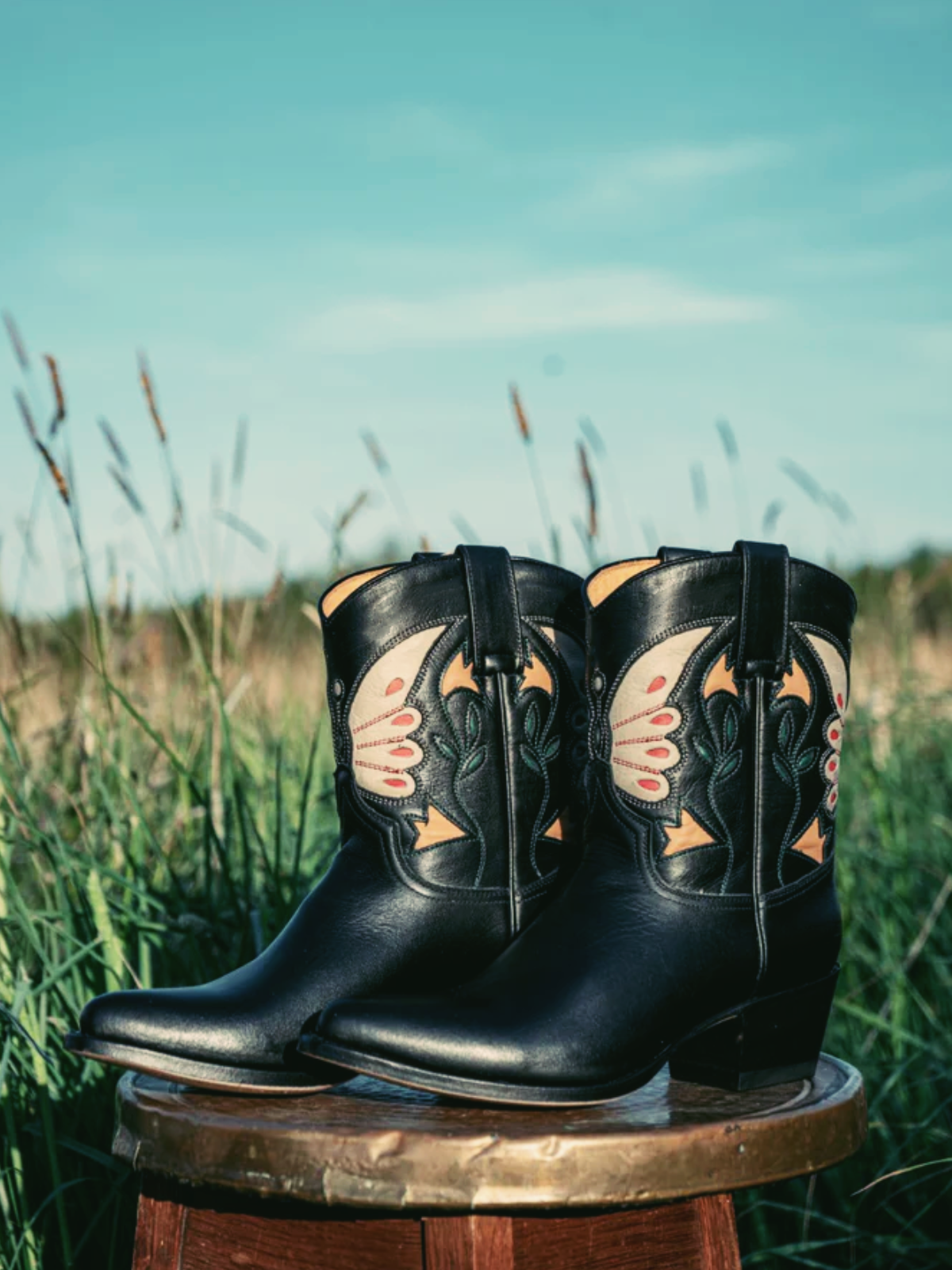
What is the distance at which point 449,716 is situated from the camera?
1396 millimetres

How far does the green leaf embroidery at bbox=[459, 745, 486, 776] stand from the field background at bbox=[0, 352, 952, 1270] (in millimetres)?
471

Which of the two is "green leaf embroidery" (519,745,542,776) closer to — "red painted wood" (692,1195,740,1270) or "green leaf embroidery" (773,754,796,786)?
"green leaf embroidery" (773,754,796,786)

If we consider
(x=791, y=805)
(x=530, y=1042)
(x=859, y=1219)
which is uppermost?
(x=791, y=805)

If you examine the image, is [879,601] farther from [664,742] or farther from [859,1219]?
[664,742]

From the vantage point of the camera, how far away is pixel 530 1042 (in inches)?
46.4

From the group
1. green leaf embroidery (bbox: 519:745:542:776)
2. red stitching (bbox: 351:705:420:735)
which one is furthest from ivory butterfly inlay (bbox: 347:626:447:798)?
green leaf embroidery (bbox: 519:745:542:776)

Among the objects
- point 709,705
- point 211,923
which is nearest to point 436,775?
point 709,705

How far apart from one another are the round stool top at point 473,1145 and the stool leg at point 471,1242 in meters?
0.03

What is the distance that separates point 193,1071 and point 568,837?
1.52ft

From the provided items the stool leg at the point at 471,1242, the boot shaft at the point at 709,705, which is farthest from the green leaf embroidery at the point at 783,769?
the stool leg at the point at 471,1242

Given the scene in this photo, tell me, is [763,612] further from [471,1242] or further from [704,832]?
[471,1242]

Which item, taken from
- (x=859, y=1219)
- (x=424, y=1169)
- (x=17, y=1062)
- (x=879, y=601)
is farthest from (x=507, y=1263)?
(x=879, y=601)

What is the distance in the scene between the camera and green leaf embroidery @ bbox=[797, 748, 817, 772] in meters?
1.38

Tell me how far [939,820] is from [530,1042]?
1877 mm
